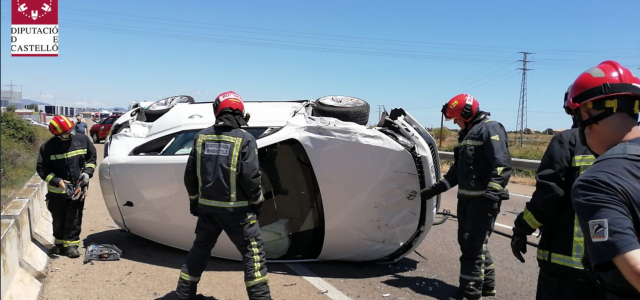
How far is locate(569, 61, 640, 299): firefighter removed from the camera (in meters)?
1.42

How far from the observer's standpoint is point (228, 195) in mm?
3656

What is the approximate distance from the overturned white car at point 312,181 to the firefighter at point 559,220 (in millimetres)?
1709

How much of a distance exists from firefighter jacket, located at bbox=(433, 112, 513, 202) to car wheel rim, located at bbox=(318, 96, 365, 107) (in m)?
1.37

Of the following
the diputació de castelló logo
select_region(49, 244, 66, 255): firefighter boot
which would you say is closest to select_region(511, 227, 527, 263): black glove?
the diputació de castelló logo

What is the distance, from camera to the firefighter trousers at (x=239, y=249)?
3596 millimetres

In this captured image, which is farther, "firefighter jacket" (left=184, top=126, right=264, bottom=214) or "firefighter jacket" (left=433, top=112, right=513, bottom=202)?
"firefighter jacket" (left=433, top=112, right=513, bottom=202)

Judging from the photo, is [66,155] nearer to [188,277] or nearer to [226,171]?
[188,277]

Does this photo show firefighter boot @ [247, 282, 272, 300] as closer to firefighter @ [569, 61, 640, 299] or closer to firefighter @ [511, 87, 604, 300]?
firefighter @ [511, 87, 604, 300]

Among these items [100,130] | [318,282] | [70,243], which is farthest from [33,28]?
[100,130]

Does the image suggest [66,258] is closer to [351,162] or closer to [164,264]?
[164,264]

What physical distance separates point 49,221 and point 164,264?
8.91 ft

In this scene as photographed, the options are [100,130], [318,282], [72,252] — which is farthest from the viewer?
[100,130]

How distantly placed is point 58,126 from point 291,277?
10.3ft

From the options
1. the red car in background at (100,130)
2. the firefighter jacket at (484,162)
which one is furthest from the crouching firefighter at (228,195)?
the red car in background at (100,130)
